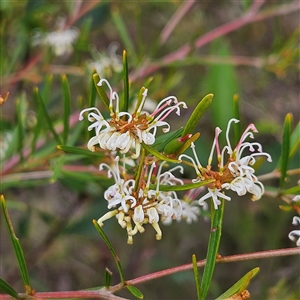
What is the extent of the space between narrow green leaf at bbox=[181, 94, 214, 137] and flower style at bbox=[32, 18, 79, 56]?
55 centimetres

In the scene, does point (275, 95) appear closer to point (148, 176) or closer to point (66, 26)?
point (66, 26)

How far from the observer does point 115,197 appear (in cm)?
34

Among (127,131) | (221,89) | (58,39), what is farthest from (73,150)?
(221,89)

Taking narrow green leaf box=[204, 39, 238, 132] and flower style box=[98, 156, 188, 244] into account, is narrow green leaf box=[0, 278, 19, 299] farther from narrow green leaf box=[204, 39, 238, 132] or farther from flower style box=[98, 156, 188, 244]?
narrow green leaf box=[204, 39, 238, 132]

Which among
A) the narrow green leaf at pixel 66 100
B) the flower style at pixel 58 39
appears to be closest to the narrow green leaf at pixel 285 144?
the narrow green leaf at pixel 66 100

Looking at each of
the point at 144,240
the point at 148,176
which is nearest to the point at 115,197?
the point at 148,176

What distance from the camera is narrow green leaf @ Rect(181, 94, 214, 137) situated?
0.30 m

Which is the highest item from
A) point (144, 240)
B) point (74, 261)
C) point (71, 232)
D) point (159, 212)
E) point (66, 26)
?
point (66, 26)

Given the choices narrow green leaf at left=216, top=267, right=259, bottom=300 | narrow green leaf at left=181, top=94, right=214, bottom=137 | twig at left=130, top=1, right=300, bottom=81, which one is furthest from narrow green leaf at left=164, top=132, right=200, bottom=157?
twig at left=130, top=1, right=300, bottom=81

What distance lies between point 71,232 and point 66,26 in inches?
18.9

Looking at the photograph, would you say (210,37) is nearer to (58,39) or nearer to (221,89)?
(221,89)

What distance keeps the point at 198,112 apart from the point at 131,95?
0.86ft

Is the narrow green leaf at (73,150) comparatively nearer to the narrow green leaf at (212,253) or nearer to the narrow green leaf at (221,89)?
the narrow green leaf at (212,253)

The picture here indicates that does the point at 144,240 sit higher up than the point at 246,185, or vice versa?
the point at 246,185
